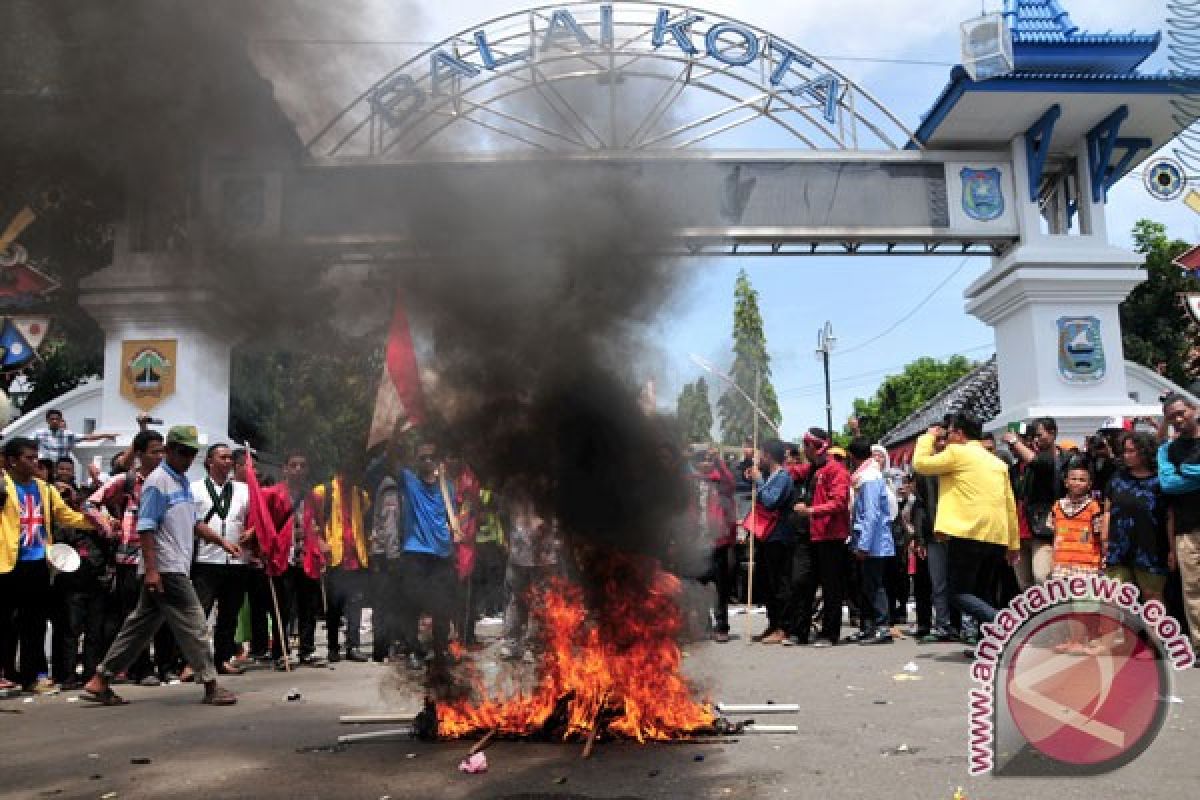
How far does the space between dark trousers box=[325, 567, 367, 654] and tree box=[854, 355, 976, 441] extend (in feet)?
155

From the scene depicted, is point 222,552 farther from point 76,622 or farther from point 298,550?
point 76,622

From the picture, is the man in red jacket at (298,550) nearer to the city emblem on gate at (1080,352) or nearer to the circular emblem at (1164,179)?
the city emblem on gate at (1080,352)

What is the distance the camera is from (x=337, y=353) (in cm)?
660

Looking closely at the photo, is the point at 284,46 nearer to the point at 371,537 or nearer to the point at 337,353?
the point at 337,353

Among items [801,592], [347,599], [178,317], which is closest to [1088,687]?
[801,592]

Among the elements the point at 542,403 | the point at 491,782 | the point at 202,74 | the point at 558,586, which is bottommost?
the point at 491,782

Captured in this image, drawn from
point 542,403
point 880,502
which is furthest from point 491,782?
point 880,502

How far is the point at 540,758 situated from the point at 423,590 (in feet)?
9.85

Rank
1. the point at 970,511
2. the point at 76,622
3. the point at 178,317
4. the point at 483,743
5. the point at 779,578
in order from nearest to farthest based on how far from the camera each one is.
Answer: the point at 483,743 → the point at 178,317 → the point at 970,511 → the point at 76,622 → the point at 779,578

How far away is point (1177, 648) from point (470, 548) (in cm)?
563

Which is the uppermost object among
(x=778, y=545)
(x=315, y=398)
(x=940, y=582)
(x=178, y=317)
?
(x=178, y=317)

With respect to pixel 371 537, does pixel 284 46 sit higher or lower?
higher

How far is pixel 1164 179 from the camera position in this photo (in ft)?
47.9

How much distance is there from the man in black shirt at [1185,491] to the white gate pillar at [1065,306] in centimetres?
779
